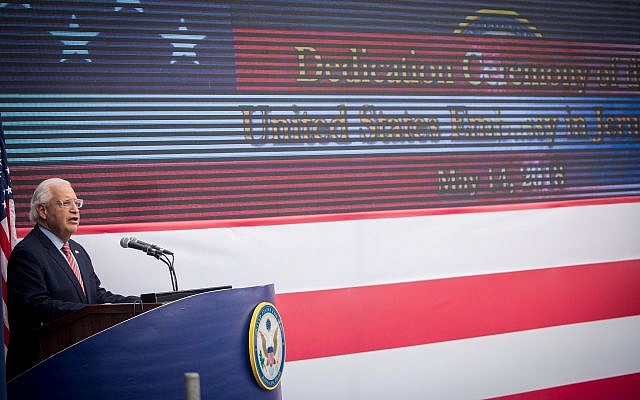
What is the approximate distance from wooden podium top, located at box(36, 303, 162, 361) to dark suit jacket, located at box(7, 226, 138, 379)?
0.43ft

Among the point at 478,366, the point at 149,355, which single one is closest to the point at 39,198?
the point at 149,355

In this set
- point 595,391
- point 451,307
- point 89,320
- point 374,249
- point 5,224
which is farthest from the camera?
point 595,391

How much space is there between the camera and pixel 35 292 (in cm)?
308

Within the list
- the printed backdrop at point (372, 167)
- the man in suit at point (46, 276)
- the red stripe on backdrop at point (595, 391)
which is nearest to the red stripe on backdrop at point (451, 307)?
the printed backdrop at point (372, 167)

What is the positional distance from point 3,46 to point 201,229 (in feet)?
4.03

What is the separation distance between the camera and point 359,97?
174 inches

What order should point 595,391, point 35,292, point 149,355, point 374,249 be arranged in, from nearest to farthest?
point 149,355
point 35,292
point 374,249
point 595,391

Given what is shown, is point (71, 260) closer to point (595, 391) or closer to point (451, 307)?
point (451, 307)

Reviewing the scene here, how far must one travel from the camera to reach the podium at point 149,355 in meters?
2.58

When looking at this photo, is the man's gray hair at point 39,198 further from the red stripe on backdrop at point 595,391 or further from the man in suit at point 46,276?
the red stripe on backdrop at point 595,391

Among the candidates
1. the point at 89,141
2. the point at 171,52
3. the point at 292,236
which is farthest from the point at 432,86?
the point at 89,141

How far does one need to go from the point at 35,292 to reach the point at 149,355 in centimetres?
72

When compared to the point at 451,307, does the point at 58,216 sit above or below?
above

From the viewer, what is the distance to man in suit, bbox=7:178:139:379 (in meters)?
2.97
